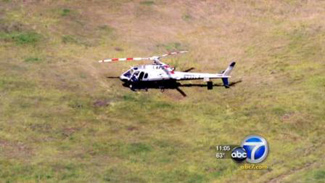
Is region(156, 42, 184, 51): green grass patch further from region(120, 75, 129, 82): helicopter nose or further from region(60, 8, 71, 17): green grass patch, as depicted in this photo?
region(60, 8, 71, 17): green grass patch

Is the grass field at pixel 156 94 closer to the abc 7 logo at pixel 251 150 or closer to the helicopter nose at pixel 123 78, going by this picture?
the abc 7 logo at pixel 251 150

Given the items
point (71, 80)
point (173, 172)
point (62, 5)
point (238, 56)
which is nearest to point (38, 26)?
point (62, 5)

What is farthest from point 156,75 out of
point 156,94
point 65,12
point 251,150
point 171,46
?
point 65,12

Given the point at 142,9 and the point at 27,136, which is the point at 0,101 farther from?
the point at 142,9

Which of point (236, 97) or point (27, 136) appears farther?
point (236, 97)

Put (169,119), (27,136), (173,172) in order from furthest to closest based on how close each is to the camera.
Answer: (169,119) → (27,136) → (173,172)
